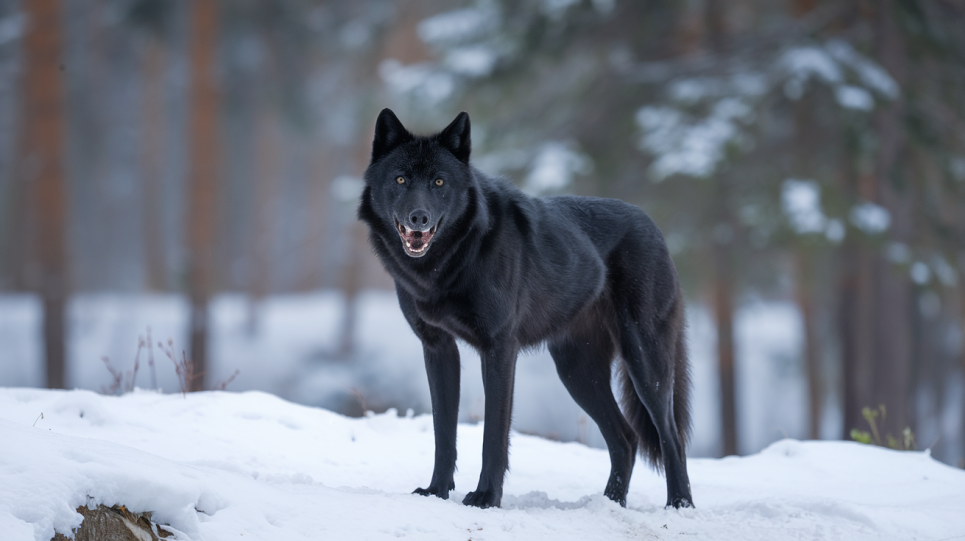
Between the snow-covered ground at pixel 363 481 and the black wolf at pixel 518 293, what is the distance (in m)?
0.43

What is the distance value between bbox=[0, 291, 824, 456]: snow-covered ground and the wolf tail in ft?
26.6

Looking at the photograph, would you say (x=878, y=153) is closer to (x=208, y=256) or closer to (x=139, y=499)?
(x=139, y=499)

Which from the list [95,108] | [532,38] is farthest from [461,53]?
[95,108]

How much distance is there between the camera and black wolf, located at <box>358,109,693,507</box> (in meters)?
3.70

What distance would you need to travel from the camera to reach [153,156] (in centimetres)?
2075

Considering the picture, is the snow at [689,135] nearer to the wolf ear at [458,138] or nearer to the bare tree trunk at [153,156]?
the wolf ear at [458,138]

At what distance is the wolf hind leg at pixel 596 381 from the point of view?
4484 mm

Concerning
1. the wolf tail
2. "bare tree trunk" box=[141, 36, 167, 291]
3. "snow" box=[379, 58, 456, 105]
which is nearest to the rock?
the wolf tail

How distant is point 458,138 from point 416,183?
387 millimetres

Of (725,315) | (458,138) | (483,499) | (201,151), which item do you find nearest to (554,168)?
(725,315)

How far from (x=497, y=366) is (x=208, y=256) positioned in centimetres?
1073

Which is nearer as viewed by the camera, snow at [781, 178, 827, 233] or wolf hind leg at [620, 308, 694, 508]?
wolf hind leg at [620, 308, 694, 508]

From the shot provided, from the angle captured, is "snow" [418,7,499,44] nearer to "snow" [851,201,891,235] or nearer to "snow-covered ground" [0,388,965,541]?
"snow" [851,201,891,235]

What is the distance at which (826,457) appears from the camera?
566 cm
